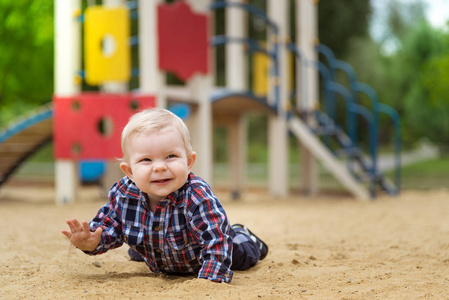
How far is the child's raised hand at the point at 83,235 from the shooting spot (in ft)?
7.43

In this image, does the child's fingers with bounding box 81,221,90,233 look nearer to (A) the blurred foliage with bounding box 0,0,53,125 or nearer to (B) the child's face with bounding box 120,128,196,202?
(B) the child's face with bounding box 120,128,196,202

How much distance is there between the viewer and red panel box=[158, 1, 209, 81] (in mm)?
5902

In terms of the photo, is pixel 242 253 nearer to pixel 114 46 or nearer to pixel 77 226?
pixel 77 226

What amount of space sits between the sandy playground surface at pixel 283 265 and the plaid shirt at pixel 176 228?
100mm

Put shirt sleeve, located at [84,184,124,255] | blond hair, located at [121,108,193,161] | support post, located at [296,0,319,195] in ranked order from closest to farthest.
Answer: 1. blond hair, located at [121,108,193,161]
2. shirt sleeve, located at [84,184,124,255]
3. support post, located at [296,0,319,195]

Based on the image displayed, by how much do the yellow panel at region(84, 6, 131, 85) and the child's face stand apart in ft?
12.6

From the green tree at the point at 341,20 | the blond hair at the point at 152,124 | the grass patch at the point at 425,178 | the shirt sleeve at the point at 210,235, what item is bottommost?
the grass patch at the point at 425,178


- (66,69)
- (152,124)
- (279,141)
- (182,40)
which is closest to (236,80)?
(279,141)

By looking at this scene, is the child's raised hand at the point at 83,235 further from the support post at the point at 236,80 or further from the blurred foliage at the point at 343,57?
the blurred foliage at the point at 343,57

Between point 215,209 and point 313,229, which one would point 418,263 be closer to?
point 215,209

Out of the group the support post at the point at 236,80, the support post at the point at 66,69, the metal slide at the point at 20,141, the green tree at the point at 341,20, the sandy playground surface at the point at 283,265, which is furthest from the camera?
the green tree at the point at 341,20

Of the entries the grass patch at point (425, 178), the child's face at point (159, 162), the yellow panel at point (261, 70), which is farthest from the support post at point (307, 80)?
the child's face at point (159, 162)

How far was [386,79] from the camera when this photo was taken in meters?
20.1

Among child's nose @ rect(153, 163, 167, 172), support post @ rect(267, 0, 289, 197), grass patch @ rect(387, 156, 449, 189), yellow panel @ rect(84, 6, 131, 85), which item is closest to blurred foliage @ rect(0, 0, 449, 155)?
grass patch @ rect(387, 156, 449, 189)
